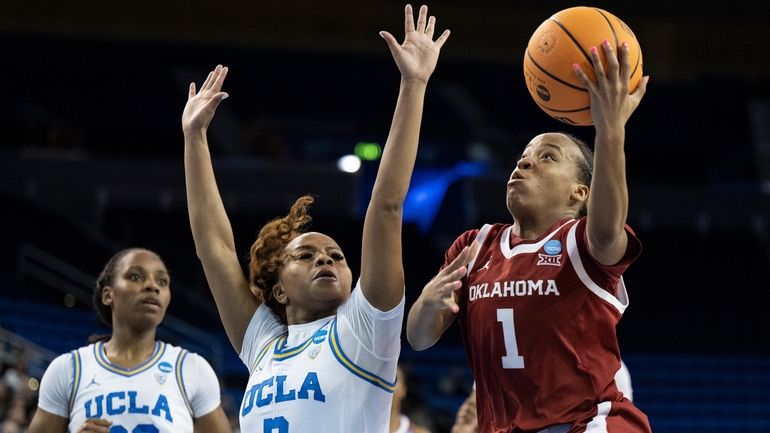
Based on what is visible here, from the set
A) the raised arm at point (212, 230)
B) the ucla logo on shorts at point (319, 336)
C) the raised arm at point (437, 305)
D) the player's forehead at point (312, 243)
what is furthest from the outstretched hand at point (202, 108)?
the raised arm at point (437, 305)

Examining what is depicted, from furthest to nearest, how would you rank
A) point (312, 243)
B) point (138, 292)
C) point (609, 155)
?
point (138, 292), point (312, 243), point (609, 155)

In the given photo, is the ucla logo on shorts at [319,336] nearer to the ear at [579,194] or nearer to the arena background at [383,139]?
the ear at [579,194]

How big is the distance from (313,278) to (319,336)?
0.69 ft

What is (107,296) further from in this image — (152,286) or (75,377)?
(75,377)

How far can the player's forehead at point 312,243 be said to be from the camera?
368cm

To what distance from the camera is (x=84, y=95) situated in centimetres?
2053

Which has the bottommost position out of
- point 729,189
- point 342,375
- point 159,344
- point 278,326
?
point 342,375

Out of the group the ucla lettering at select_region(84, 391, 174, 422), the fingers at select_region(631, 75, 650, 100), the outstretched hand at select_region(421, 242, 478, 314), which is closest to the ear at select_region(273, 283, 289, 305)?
the outstretched hand at select_region(421, 242, 478, 314)

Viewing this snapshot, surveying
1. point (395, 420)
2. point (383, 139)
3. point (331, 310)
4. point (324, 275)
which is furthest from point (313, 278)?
point (383, 139)

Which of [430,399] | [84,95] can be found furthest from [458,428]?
[84,95]

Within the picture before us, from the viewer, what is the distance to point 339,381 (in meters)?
3.39

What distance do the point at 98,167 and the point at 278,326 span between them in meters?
16.8

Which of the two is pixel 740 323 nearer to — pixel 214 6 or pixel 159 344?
pixel 214 6

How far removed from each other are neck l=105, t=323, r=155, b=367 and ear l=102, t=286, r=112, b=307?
13 centimetres
